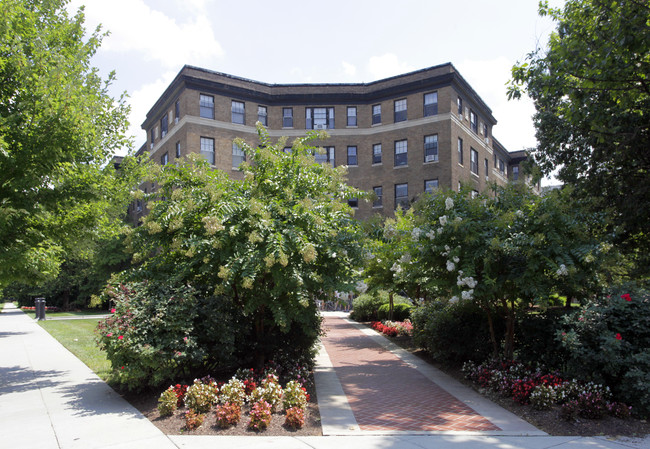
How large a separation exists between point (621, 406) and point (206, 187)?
24.5 feet

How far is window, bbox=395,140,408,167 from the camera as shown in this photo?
106ft

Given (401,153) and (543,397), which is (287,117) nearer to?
(401,153)

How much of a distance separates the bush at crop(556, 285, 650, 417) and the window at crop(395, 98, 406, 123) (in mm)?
26703

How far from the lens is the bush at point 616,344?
6461 mm

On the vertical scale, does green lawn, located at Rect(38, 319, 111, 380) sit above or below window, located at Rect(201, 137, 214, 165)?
below

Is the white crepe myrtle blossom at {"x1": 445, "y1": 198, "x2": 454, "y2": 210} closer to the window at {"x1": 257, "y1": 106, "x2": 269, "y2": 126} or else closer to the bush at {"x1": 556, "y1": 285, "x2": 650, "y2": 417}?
the bush at {"x1": 556, "y1": 285, "x2": 650, "y2": 417}

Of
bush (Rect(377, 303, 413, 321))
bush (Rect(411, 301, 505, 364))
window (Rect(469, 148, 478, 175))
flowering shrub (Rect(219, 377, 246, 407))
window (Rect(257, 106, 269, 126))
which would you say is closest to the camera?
flowering shrub (Rect(219, 377, 246, 407))

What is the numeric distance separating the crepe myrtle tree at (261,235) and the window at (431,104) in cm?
2354

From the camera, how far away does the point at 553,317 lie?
329 inches

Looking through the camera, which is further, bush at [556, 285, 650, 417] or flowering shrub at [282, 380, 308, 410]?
flowering shrub at [282, 380, 308, 410]

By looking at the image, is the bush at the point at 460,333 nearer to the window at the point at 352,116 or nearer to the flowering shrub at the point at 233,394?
the flowering shrub at the point at 233,394

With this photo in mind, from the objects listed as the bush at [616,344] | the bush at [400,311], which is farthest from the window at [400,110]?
the bush at [616,344]

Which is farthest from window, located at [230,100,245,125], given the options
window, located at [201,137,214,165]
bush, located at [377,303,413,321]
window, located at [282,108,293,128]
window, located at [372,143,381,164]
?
bush, located at [377,303,413,321]

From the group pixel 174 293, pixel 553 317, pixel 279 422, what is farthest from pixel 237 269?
pixel 553 317
